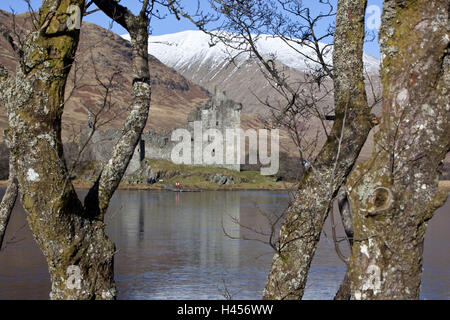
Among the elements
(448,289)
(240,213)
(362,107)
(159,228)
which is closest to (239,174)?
(240,213)

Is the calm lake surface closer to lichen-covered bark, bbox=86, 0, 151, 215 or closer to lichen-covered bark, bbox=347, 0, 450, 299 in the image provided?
lichen-covered bark, bbox=86, 0, 151, 215

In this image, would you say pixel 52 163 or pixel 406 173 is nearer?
pixel 406 173

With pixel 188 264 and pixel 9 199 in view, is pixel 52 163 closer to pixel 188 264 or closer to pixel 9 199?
pixel 9 199

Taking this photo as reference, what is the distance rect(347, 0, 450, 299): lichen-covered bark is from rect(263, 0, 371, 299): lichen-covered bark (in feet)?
5.30

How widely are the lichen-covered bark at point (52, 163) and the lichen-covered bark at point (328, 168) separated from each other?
5.13 ft

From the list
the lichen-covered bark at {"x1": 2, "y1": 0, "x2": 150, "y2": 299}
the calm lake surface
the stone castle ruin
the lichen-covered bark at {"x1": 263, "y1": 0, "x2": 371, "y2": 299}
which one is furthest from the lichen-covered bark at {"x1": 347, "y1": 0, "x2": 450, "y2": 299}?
the stone castle ruin

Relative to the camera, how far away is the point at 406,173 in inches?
133

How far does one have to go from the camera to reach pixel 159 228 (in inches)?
1278

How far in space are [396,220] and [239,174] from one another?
73540mm

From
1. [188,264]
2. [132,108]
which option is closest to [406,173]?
[132,108]

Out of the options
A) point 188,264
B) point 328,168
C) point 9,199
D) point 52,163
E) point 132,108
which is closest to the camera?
point 52,163

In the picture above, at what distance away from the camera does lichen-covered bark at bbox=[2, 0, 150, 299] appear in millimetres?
4473

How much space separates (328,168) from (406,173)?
1748 millimetres

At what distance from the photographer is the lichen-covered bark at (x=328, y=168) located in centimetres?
510
